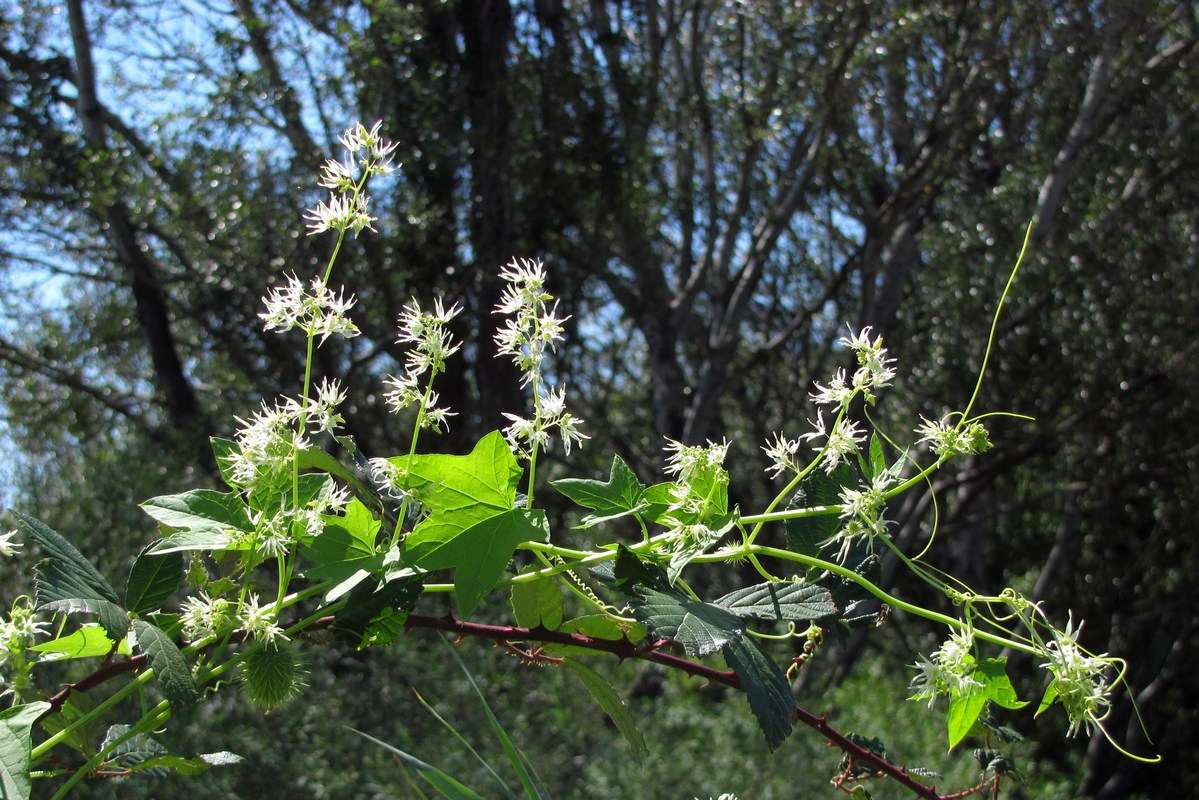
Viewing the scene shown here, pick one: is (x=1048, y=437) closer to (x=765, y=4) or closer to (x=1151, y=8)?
(x=1151, y=8)

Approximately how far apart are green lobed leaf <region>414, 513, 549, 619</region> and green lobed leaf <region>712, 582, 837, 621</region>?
0.17 metres

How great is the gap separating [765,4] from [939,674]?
544cm

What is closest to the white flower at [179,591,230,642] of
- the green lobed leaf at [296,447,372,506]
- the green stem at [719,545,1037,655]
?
the green lobed leaf at [296,447,372,506]

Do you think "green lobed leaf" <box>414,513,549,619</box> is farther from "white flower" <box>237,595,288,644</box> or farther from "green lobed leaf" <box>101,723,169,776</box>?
"green lobed leaf" <box>101,723,169,776</box>

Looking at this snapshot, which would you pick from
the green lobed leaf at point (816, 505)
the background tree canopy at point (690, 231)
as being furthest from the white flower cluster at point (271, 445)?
the background tree canopy at point (690, 231)

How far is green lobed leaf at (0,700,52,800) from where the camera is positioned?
0.54 metres

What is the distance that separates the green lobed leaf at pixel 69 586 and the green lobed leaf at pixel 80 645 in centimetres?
2

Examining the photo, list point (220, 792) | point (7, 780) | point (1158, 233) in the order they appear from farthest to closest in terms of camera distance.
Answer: point (1158, 233) < point (220, 792) < point (7, 780)

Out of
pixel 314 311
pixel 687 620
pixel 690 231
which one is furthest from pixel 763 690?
pixel 690 231

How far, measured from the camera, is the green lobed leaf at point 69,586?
632mm

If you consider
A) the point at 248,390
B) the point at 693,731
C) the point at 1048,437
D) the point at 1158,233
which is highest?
the point at 1158,233

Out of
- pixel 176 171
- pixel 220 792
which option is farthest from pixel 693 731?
pixel 176 171

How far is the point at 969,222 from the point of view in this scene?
228 inches

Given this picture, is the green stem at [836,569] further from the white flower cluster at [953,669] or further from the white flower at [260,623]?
the white flower at [260,623]
